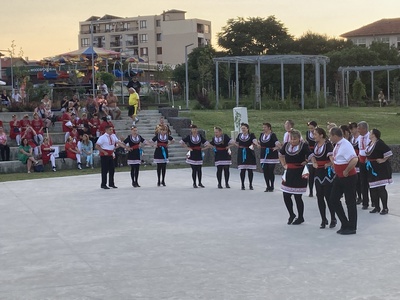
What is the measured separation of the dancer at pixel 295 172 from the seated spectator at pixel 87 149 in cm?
1437

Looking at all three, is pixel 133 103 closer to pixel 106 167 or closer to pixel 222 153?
pixel 106 167

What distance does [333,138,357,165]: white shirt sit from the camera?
1151cm

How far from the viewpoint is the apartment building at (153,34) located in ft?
353

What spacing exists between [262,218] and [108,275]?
5.19 m

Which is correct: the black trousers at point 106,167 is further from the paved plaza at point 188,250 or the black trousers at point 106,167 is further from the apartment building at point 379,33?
the apartment building at point 379,33

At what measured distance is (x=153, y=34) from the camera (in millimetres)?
113062

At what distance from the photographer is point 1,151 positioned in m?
25.7

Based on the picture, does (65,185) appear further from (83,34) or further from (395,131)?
(83,34)

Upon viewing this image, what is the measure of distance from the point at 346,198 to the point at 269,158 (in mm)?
6384

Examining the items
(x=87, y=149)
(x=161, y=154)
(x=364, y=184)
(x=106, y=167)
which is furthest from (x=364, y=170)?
(x=87, y=149)

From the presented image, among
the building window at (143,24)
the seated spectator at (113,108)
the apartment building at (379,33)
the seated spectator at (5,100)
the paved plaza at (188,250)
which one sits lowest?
the paved plaza at (188,250)

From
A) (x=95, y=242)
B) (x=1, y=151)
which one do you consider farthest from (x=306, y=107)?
(x=95, y=242)

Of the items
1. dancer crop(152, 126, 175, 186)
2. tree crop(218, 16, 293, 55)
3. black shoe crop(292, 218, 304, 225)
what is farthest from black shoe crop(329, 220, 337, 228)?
tree crop(218, 16, 293, 55)

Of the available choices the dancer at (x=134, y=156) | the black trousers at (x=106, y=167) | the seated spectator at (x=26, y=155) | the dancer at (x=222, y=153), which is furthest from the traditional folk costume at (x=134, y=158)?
the seated spectator at (x=26, y=155)
